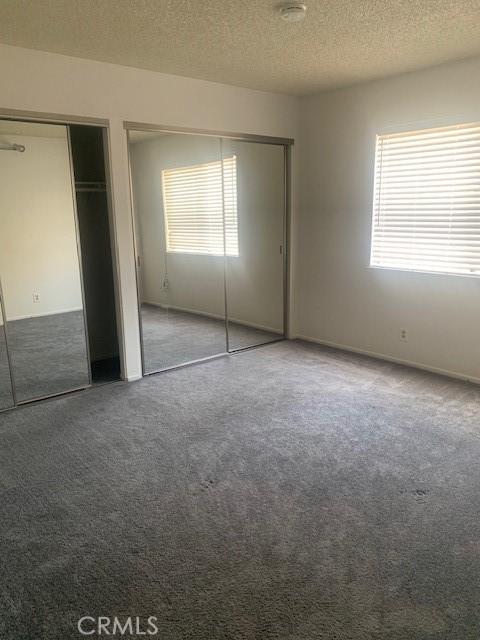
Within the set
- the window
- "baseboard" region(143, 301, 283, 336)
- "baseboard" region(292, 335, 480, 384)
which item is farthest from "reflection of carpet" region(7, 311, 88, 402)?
the window

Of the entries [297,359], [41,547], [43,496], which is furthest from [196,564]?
[297,359]

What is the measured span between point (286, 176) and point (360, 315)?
5.56 ft

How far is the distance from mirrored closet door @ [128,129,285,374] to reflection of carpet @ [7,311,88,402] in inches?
23.3

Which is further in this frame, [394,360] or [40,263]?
[394,360]

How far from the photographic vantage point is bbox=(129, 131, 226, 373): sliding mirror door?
4.08m

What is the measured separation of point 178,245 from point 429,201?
2301 millimetres

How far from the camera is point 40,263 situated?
3635 millimetres

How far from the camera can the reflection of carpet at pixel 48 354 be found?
12.1 ft

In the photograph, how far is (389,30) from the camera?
3.00 meters

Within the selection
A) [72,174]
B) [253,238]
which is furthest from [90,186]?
[253,238]

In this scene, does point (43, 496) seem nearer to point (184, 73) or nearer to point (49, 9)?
point (49, 9)

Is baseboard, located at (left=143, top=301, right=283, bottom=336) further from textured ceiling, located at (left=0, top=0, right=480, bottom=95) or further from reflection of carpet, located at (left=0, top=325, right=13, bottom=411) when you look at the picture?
textured ceiling, located at (left=0, top=0, right=480, bottom=95)

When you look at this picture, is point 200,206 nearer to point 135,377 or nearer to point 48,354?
point 135,377

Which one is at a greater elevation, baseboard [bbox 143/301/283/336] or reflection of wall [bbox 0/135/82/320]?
reflection of wall [bbox 0/135/82/320]
